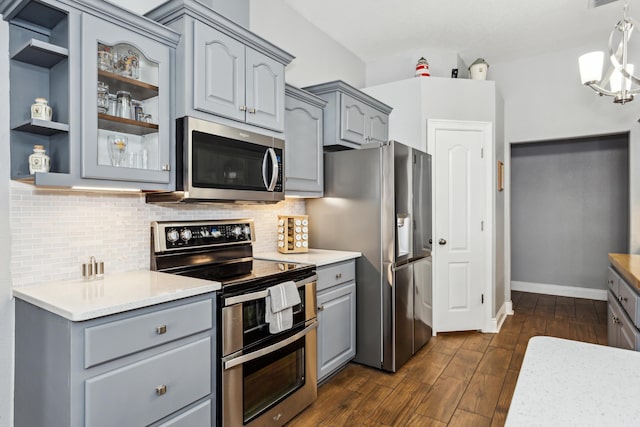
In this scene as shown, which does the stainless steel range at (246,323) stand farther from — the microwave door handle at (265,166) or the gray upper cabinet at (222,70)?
the gray upper cabinet at (222,70)

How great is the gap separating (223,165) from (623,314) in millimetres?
2352

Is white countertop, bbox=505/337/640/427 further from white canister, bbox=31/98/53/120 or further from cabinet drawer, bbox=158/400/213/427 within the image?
white canister, bbox=31/98/53/120

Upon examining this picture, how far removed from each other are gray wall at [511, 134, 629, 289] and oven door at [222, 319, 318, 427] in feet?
14.8

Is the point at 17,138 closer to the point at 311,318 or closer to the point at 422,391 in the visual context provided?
the point at 311,318

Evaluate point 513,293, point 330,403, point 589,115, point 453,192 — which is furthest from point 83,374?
point 513,293

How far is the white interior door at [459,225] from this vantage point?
3.80 metres

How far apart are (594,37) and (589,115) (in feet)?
2.60

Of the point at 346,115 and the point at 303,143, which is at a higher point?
the point at 346,115

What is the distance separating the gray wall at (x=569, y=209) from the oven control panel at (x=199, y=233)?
179 inches

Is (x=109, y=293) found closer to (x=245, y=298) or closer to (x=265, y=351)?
(x=245, y=298)

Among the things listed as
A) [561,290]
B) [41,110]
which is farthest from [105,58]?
[561,290]

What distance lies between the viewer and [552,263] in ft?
17.8

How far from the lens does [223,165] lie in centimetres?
212

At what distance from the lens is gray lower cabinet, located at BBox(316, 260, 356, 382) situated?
2.55 meters
